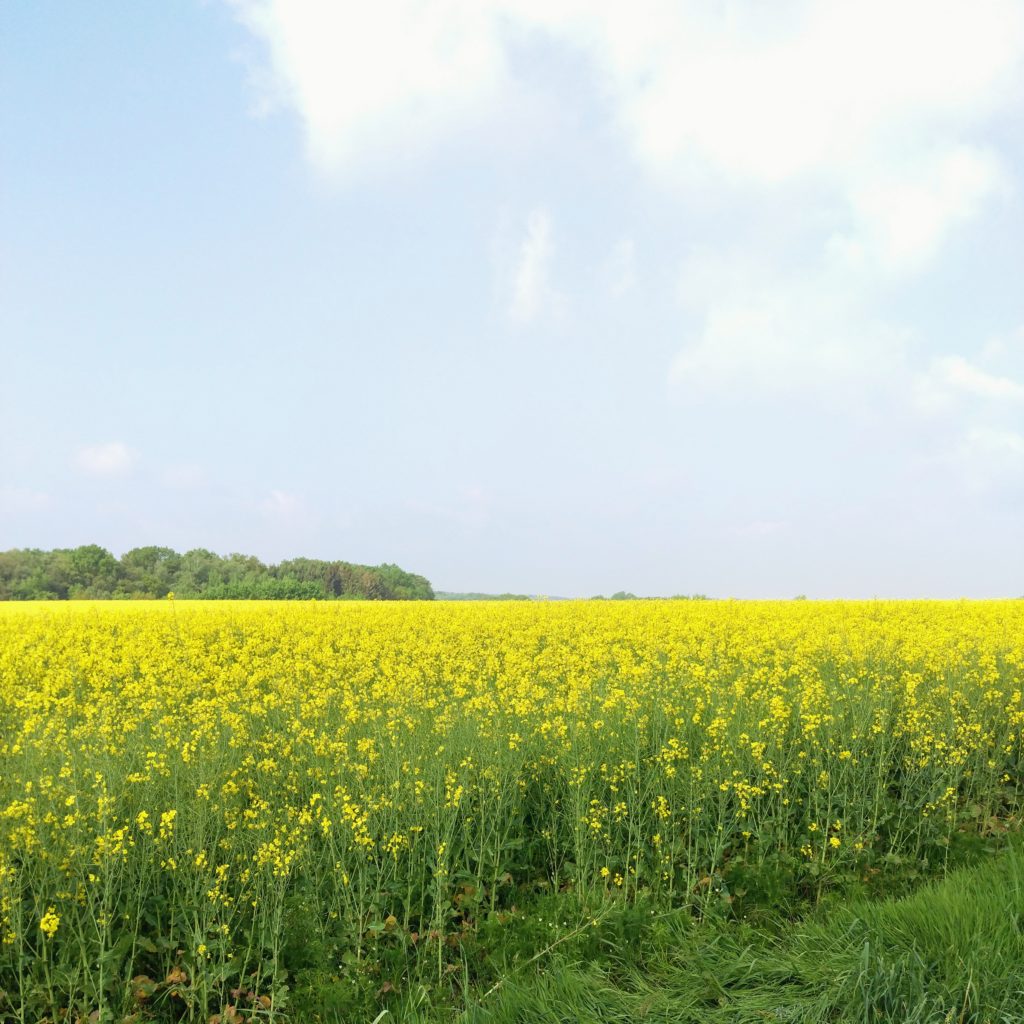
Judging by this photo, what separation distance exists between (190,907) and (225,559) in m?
34.2

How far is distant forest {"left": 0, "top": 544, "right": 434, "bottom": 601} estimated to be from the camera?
32312 mm

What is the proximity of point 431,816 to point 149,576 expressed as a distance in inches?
1277

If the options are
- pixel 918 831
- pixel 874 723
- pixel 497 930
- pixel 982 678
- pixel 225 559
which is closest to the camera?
pixel 497 930

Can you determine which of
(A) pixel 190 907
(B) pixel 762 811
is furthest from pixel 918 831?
(A) pixel 190 907

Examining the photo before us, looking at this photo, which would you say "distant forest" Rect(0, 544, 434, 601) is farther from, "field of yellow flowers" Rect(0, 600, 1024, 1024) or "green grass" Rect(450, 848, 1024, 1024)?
"green grass" Rect(450, 848, 1024, 1024)

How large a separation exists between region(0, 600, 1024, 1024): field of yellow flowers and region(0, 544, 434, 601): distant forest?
23.8 metres

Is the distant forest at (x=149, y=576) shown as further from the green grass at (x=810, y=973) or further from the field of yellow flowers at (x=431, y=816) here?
the green grass at (x=810, y=973)

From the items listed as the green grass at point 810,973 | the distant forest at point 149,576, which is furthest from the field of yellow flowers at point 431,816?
the distant forest at point 149,576

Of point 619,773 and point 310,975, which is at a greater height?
point 619,773

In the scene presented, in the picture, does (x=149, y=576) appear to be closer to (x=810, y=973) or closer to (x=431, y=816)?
(x=431, y=816)

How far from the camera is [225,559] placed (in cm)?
3697

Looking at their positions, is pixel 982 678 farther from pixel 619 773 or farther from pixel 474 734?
pixel 474 734

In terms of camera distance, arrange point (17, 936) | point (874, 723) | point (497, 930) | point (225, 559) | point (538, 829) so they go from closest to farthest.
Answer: point (17, 936) < point (497, 930) < point (538, 829) < point (874, 723) < point (225, 559)

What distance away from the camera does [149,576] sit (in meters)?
34.2
